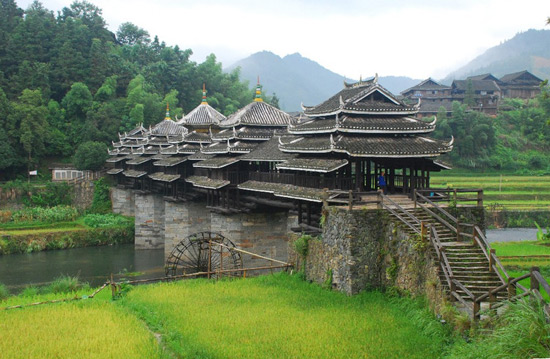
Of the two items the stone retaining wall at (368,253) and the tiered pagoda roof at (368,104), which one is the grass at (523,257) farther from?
the tiered pagoda roof at (368,104)

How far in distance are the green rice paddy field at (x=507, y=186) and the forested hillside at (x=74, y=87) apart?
106 ft

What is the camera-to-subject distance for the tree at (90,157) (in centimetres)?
5609

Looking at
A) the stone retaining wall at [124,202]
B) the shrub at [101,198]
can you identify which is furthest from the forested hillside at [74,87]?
the stone retaining wall at [124,202]

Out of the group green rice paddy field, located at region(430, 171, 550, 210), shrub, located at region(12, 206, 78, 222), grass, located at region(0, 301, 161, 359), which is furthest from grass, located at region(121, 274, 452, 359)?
green rice paddy field, located at region(430, 171, 550, 210)

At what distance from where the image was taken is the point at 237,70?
92.5 m

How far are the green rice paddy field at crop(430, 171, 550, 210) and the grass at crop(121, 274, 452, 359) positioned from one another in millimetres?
34282

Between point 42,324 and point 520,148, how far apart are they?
2653 inches

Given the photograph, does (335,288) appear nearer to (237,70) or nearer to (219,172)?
(219,172)

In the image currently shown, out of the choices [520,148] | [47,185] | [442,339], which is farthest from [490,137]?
[442,339]

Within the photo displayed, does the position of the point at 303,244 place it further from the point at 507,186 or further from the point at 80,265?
the point at 507,186

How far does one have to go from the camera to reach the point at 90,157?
56250 millimetres

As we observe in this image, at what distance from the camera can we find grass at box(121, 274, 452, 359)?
1415cm

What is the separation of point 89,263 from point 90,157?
66.4 ft

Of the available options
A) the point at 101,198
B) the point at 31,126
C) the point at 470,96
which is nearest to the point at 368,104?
the point at 101,198
